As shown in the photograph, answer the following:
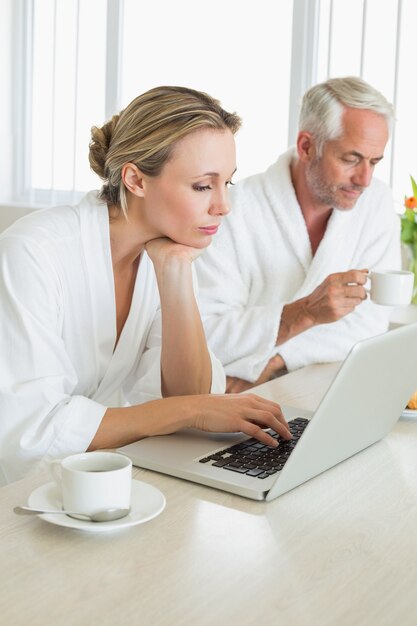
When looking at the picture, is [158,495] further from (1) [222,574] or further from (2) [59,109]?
(2) [59,109]

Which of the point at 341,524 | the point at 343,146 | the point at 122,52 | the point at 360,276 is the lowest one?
the point at 341,524

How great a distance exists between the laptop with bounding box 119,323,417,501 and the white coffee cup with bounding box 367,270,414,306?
57 cm

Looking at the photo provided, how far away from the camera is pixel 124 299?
1798mm

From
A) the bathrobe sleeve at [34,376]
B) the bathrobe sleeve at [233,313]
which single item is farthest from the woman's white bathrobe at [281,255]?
the bathrobe sleeve at [34,376]

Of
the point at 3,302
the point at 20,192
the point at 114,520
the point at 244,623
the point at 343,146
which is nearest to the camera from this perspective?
the point at 244,623

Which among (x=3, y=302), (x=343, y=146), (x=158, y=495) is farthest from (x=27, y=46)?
(x=158, y=495)

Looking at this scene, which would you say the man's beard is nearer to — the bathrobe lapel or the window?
the bathrobe lapel

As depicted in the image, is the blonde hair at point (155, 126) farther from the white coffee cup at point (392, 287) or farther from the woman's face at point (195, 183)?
the white coffee cup at point (392, 287)

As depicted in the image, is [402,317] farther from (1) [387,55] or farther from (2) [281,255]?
(1) [387,55]

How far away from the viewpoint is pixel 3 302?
148 centimetres

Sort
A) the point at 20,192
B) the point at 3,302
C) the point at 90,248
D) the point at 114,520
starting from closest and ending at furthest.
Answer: the point at 114,520
the point at 3,302
the point at 90,248
the point at 20,192

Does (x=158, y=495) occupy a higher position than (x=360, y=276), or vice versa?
(x=360, y=276)

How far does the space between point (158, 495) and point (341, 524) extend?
234 millimetres

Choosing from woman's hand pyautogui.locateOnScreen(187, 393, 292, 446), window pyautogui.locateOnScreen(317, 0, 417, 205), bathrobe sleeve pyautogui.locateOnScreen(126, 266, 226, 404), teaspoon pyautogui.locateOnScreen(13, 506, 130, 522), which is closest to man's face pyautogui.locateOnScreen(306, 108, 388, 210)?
bathrobe sleeve pyautogui.locateOnScreen(126, 266, 226, 404)
